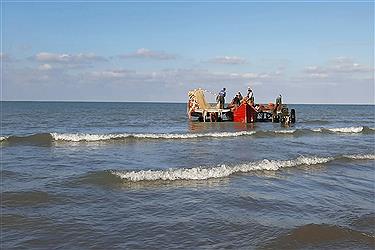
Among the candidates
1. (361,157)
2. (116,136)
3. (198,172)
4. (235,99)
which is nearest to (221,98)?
(235,99)

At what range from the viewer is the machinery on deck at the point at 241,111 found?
35.0 metres

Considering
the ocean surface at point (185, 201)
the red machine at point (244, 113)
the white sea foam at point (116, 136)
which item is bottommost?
the ocean surface at point (185, 201)

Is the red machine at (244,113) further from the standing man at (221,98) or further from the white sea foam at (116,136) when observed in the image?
the white sea foam at (116,136)

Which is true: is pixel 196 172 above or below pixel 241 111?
below

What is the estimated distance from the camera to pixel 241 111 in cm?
3497

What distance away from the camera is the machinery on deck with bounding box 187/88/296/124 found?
3500 centimetres

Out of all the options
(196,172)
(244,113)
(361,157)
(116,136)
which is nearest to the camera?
(196,172)

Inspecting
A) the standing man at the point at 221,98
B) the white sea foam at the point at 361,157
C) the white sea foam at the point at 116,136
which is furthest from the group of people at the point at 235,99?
the white sea foam at the point at 361,157

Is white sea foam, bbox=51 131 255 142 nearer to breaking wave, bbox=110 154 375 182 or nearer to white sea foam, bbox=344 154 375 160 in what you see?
white sea foam, bbox=344 154 375 160

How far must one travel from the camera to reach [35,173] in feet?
38.3

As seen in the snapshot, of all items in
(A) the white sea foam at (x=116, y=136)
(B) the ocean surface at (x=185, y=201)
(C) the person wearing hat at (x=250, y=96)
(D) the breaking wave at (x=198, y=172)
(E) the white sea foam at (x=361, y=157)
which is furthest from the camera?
(C) the person wearing hat at (x=250, y=96)

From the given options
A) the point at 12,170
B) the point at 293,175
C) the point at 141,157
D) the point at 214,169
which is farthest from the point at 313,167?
the point at 12,170

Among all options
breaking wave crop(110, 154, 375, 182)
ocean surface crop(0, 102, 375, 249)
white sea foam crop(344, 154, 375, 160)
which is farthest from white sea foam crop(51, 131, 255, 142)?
breaking wave crop(110, 154, 375, 182)

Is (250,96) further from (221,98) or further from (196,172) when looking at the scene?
(196,172)
